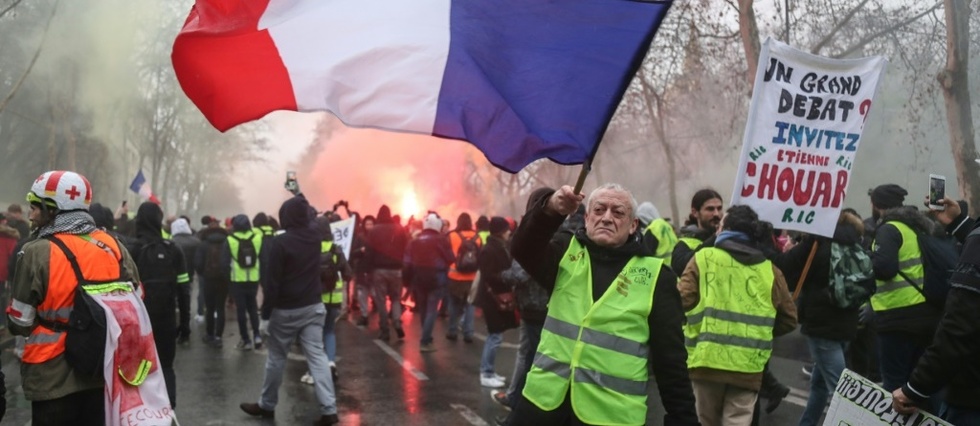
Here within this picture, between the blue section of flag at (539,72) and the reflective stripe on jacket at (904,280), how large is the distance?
342 centimetres

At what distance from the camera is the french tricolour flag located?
3041 mm

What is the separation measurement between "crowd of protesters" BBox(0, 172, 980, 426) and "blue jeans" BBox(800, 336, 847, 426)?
1 cm

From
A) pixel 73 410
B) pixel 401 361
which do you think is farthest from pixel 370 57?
pixel 401 361

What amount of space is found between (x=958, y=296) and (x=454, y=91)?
2082mm

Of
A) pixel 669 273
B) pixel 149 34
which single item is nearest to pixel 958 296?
pixel 669 273

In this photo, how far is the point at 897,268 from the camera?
17.9 ft

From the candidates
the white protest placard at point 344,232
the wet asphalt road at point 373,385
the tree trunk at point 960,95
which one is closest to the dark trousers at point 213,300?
the wet asphalt road at point 373,385

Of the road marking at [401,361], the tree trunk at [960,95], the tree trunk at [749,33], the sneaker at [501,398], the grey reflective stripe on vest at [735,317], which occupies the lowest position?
the road marking at [401,361]

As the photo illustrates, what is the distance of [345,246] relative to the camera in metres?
11.0

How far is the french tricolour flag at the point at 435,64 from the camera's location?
3.04 meters

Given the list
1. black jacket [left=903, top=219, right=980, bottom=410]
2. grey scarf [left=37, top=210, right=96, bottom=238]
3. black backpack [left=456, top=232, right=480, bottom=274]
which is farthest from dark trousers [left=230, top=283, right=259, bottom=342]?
black jacket [left=903, top=219, right=980, bottom=410]

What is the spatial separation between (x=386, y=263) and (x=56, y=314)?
781 centimetres

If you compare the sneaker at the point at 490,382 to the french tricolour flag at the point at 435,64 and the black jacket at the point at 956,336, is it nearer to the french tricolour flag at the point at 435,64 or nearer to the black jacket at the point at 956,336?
the black jacket at the point at 956,336

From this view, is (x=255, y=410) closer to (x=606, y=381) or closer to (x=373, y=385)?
(x=373, y=385)
